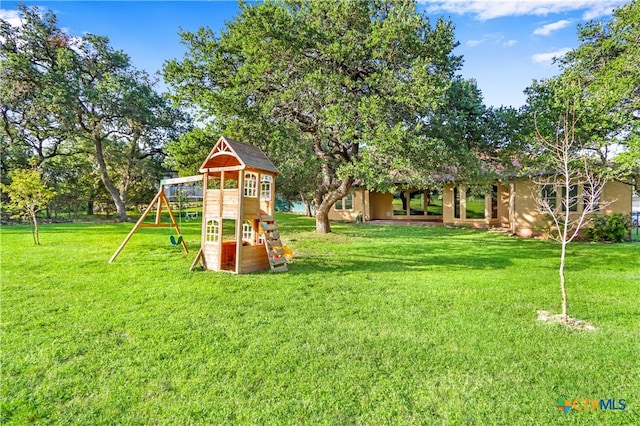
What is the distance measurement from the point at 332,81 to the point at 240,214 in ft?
18.0

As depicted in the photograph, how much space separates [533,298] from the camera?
6.43 metres

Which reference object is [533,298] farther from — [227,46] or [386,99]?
[227,46]

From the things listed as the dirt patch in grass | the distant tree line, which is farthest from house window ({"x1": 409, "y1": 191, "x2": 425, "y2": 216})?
the dirt patch in grass

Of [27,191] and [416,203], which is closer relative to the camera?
[27,191]

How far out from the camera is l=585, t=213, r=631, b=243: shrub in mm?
13969

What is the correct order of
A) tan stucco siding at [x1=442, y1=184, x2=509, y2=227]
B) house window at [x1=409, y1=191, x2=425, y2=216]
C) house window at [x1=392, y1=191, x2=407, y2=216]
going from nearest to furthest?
tan stucco siding at [x1=442, y1=184, x2=509, y2=227] → house window at [x1=409, y1=191, x2=425, y2=216] → house window at [x1=392, y1=191, x2=407, y2=216]

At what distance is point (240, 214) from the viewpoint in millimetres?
8508

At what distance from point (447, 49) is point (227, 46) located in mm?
7950

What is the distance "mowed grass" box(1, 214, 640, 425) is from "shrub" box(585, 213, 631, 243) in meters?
6.58

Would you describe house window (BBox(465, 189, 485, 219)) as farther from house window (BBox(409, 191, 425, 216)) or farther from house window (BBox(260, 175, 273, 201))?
house window (BBox(260, 175, 273, 201))

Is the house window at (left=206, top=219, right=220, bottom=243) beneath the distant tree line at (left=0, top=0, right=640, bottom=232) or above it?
beneath

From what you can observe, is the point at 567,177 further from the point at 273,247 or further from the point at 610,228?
the point at 610,228

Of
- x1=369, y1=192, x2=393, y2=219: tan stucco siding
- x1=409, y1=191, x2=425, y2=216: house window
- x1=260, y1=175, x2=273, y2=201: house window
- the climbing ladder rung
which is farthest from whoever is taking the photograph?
x1=369, y1=192, x2=393, y2=219: tan stucco siding

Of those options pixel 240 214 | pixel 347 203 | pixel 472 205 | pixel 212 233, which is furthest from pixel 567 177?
pixel 347 203
